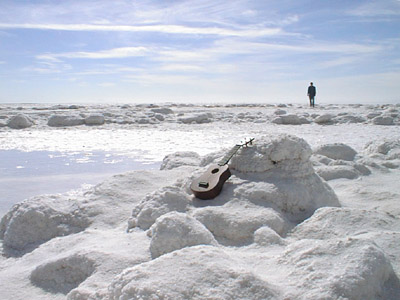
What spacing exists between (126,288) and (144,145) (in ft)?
17.7

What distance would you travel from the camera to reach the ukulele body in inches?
Result: 95.3

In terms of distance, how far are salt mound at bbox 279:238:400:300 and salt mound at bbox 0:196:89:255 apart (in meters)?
1.36

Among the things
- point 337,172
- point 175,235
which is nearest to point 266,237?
point 175,235

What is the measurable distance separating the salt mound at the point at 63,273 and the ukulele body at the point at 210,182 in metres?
0.88

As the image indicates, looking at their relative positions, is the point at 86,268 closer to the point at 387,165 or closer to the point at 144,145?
the point at 387,165

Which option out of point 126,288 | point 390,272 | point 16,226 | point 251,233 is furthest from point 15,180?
point 390,272

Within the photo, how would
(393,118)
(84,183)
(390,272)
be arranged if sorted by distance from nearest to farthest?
(390,272) → (84,183) → (393,118)

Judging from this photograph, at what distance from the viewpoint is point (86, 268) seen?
67.8 inches

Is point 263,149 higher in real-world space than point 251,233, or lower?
higher

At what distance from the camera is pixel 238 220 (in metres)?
2.12

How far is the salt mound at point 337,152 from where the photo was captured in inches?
169

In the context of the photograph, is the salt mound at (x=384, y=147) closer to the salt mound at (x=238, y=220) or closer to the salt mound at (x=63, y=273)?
the salt mound at (x=238, y=220)

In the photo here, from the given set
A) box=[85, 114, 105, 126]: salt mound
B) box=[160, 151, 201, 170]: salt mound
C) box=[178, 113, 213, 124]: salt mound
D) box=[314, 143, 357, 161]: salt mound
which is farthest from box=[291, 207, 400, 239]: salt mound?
box=[85, 114, 105, 126]: salt mound

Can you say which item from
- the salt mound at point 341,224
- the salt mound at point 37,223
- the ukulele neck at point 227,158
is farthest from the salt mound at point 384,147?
the salt mound at point 37,223
